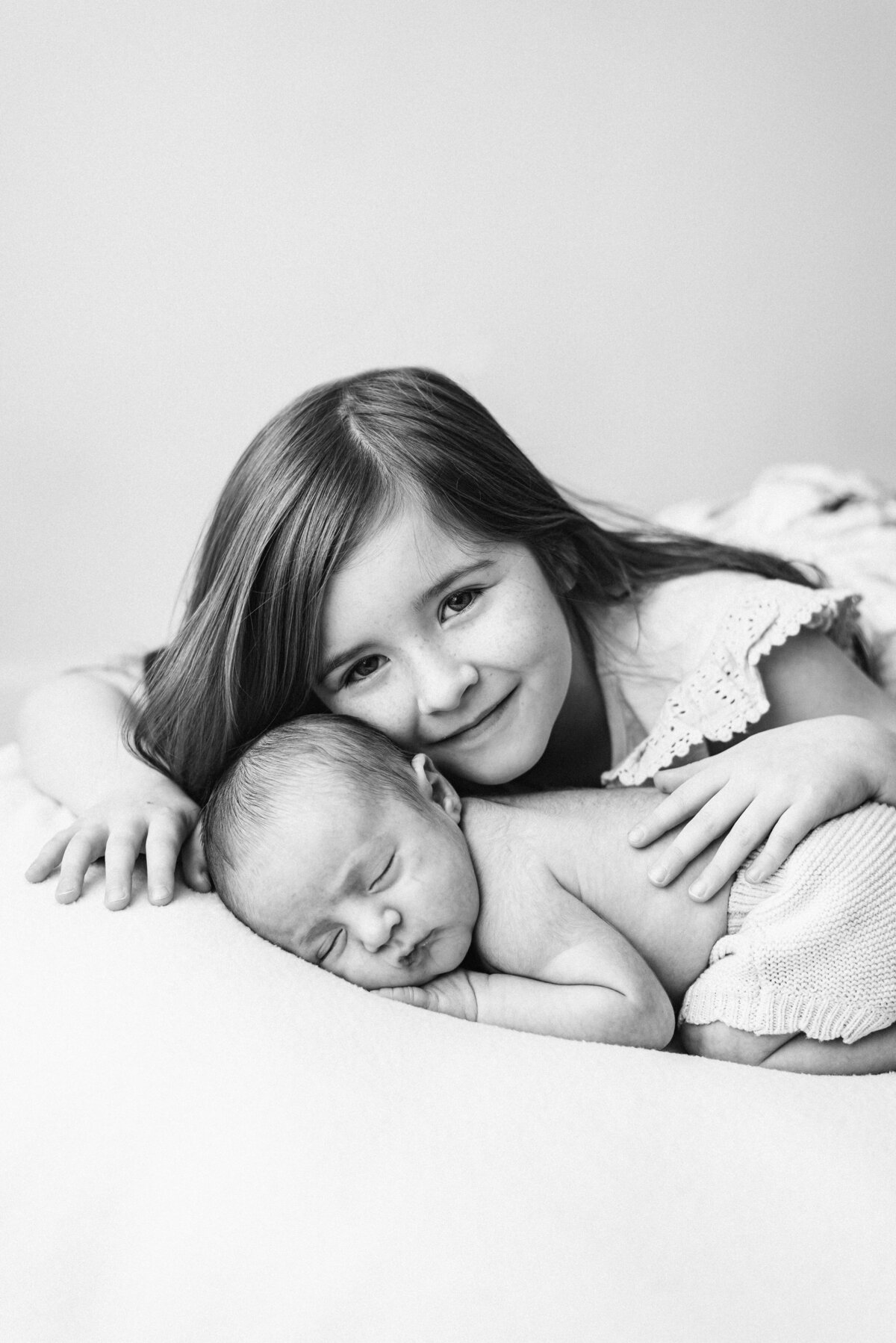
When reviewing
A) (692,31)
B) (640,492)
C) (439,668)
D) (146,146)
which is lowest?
(640,492)

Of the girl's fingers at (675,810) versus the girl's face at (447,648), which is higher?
the girl's face at (447,648)

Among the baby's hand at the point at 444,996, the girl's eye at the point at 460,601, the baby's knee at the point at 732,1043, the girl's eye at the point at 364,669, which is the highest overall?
the girl's eye at the point at 460,601

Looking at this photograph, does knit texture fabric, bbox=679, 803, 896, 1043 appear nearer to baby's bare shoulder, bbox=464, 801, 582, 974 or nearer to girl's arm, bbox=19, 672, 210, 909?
baby's bare shoulder, bbox=464, 801, 582, 974

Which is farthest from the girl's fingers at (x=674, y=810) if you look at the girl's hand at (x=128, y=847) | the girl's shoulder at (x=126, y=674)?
the girl's shoulder at (x=126, y=674)

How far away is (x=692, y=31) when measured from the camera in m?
2.44

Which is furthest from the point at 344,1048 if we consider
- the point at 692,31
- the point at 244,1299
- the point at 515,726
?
the point at 692,31

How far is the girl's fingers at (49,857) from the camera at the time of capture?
1046mm

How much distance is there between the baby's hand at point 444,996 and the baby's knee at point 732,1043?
187 mm

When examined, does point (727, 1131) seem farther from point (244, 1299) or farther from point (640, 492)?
point (640, 492)

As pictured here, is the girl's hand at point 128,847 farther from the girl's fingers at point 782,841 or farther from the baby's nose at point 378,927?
the girl's fingers at point 782,841

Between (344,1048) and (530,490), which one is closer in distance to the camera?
(344,1048)

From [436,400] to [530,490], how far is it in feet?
0.46

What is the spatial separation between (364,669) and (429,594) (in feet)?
0.33

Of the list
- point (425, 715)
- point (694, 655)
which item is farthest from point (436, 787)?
point (694, 655)
